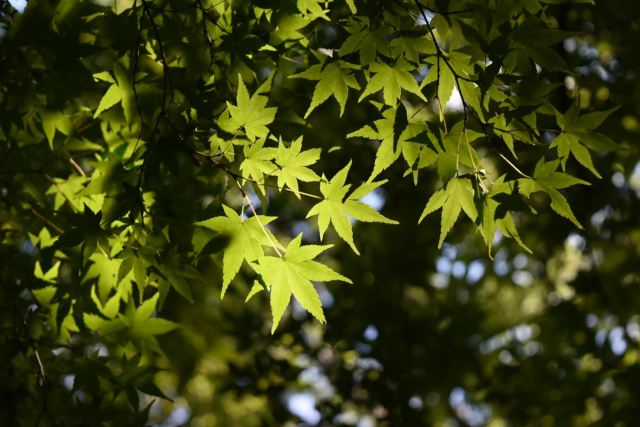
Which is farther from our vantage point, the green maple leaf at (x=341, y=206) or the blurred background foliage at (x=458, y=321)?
the blurred background foliage at (x=458, y=321)

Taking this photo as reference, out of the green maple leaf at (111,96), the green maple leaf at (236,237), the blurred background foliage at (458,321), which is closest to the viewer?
the green maple leaf at (236,237)

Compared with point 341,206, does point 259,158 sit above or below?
above

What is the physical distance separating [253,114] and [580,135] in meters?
0.86

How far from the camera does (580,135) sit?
1285mm

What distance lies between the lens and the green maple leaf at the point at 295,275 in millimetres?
1194

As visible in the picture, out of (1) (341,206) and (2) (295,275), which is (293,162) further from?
(2) (295,275)

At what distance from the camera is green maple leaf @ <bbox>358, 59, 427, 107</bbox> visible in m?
1.25

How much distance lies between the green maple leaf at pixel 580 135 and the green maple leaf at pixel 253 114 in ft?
2.48

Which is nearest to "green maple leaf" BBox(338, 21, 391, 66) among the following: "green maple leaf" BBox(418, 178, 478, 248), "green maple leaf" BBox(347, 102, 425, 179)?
"green maple leaf" BBox(347, 102, 425, 179)

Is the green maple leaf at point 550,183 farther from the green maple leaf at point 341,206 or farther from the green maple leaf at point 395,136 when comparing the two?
the green maple leaf at point 341,206

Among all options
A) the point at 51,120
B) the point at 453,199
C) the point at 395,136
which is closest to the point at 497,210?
the point at 453,199

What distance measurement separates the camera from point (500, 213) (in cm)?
122

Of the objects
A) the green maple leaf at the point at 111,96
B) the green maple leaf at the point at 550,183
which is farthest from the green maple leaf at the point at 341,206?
the green maple leaf at the point at 111,96

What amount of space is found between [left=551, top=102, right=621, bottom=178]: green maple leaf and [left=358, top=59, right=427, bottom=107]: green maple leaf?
386 millimetres
